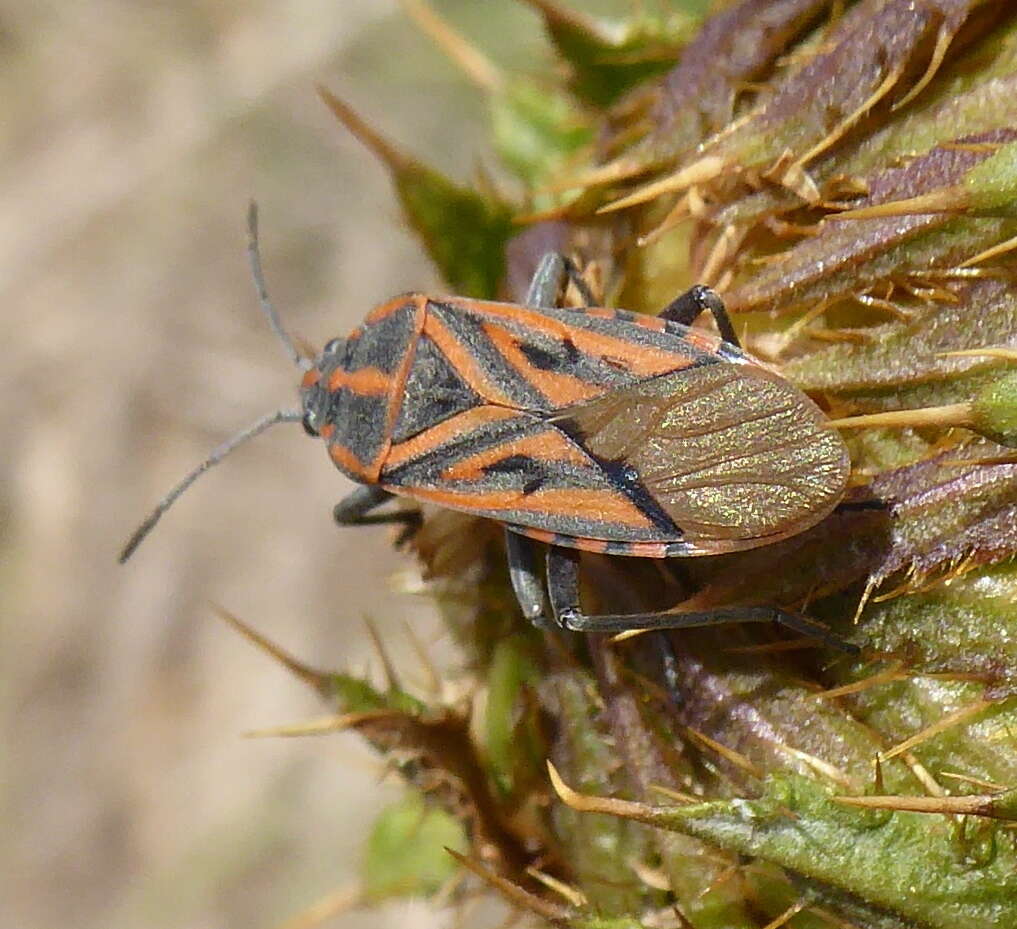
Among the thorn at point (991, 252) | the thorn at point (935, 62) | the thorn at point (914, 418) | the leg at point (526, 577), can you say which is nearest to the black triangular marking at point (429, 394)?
the leg at point (526, 577)

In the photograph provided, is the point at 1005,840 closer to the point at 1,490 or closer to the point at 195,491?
the point at 195,491

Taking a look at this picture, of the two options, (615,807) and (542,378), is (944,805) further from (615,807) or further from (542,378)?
(542,378)

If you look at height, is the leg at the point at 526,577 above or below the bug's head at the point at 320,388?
below

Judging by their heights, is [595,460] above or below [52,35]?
below

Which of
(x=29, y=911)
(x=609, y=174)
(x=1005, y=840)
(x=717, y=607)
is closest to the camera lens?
(x=1005, y=840)

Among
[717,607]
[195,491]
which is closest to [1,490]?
[195,491]

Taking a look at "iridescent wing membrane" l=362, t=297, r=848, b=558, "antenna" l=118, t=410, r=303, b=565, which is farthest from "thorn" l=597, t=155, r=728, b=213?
"antenna" l=118, t=410, r=303, b=565

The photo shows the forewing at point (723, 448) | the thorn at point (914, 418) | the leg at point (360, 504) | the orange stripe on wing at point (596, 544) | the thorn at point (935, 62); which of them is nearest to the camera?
the thorn at point (914, 418)

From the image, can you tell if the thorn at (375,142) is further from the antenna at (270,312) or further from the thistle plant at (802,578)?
the antenna at (270,312)

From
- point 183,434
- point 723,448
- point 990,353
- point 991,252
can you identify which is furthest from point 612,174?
point 183,434
